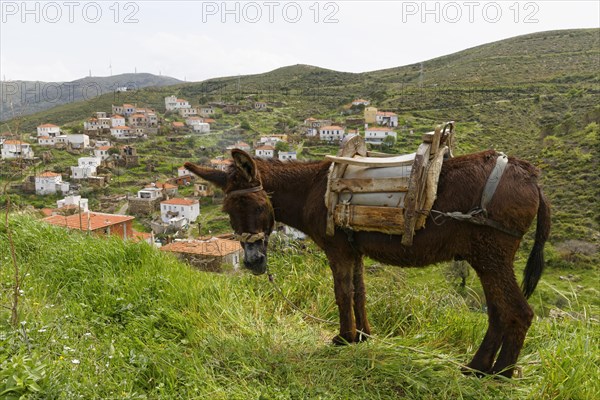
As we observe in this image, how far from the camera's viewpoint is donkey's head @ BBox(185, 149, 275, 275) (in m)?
3.34

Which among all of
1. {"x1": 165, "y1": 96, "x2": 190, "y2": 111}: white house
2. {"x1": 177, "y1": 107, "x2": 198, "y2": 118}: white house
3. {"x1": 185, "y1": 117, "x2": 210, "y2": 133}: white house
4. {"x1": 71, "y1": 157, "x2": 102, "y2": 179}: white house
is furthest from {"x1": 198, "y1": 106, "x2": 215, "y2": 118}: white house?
{"x1": 71, "y1": 157, "x2": 102, "y2": 179}: white house

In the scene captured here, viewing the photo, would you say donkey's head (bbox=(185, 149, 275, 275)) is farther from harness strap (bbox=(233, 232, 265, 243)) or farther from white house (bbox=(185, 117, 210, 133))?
white house (bbox=(185, 117, 210, 133))

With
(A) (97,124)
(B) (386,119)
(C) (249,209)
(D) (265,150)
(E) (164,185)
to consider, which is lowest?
(E) (164,185)

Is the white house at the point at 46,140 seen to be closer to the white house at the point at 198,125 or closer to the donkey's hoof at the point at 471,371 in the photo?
the white house at the point at 198,125

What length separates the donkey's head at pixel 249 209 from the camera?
3338 mm

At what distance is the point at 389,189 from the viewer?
3.04 meters

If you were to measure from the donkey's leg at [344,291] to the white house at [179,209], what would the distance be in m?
41.9

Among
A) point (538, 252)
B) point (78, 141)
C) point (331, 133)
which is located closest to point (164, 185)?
point (331, 133)

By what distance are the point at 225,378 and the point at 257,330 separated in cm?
85

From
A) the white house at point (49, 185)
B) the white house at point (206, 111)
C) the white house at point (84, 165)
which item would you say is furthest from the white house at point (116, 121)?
the white house at point (49, 185)

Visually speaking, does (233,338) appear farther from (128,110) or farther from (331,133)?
(128,110)

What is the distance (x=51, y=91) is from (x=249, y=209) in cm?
11108

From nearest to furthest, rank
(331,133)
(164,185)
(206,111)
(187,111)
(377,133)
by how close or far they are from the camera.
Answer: (164,185) < (377,133) < (331,133) < (206,111) < (187,111)

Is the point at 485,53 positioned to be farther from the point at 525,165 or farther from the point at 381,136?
the point at 525,165
